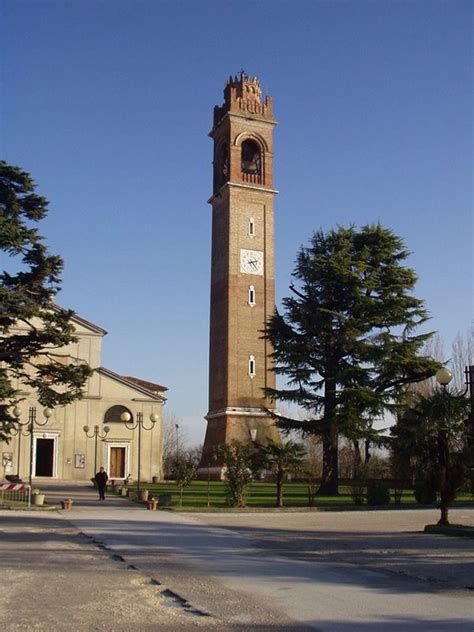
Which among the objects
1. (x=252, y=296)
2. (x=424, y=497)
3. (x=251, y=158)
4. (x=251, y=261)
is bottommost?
(x=424, y=497)

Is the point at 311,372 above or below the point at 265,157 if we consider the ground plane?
below

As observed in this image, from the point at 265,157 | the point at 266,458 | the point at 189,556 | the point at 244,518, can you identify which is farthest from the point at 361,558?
the point at 265,157

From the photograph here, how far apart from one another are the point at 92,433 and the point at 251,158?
24221mm

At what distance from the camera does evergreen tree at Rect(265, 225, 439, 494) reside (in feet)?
113

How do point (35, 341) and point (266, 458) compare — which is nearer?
point (35, 341)

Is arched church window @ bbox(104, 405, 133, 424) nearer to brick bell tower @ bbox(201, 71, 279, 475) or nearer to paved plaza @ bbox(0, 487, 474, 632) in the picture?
brick bell tower @ bbox(201, 71, 279, 475)

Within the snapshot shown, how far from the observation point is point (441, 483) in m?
18.4

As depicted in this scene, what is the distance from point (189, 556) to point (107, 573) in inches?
96.0

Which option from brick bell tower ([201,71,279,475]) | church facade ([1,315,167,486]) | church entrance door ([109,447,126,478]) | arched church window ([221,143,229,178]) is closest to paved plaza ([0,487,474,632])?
church facade ([1,315,167,486])

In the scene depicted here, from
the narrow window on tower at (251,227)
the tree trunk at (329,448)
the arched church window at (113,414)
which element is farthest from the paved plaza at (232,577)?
the narrow window on tower at (251,227)

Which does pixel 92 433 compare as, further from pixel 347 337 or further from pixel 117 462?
pixel 347 337

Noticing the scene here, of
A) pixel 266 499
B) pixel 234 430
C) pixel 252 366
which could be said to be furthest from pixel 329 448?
pixel 252 366

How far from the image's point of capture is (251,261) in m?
55.2

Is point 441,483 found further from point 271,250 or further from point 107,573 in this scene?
point 271,250
